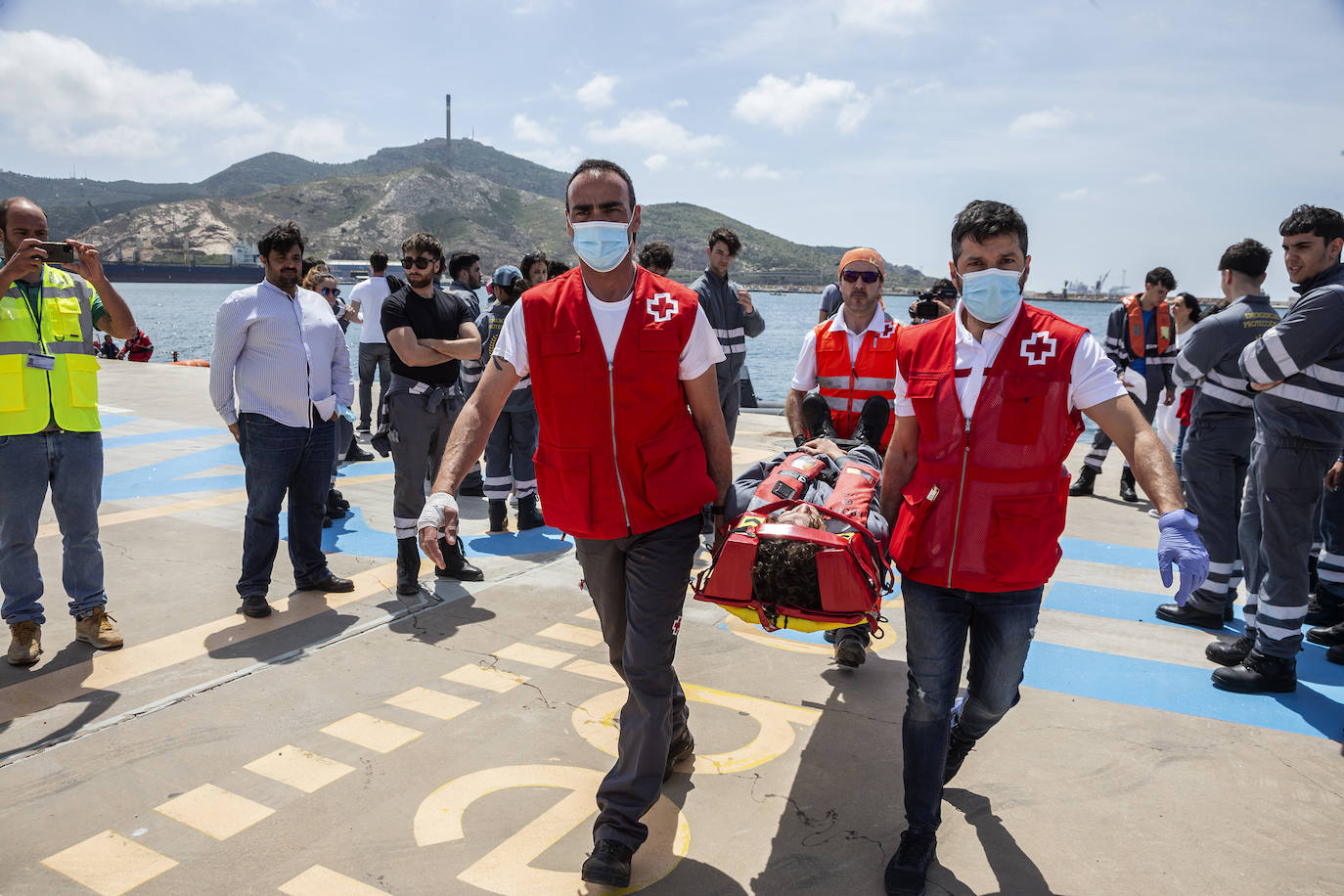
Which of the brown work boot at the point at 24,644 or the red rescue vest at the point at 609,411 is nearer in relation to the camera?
the red rescue vest at the point at 609,411

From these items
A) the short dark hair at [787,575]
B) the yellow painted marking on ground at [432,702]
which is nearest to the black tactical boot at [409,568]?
the yellow painted marking on ground at [432,702]

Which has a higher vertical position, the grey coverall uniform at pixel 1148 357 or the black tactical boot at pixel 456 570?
the grey coverall uniform at pixel 1148 357

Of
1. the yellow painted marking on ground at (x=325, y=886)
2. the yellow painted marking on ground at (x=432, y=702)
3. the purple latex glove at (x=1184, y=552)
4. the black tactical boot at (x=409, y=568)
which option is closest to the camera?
the purple latex glove at (x=1184, y=552)

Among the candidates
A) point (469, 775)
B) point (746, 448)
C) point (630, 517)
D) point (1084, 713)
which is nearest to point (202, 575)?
point (469, 775)

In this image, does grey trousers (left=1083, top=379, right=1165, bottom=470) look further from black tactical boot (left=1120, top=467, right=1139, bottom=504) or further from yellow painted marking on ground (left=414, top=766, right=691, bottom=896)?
yellow painted marking on ground (left=414, top=766, right=691, bottom=896)

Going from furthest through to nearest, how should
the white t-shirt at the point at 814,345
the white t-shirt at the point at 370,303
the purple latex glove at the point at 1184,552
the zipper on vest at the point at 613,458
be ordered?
the white t-shirt at the point at 370,303 → the white t-shirt at the point at 814,345 → the zipper on vest at the point at 613,458 → the purple latex glove at the point at 1184,552

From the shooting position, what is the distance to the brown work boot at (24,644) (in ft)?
14.1

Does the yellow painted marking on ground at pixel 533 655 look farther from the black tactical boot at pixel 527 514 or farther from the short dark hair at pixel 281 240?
the short dark hair at pixel 281 240

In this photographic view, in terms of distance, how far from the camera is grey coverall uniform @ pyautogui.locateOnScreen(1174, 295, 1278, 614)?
207 inches

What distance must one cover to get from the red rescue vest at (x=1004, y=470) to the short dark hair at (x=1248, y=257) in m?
3.53

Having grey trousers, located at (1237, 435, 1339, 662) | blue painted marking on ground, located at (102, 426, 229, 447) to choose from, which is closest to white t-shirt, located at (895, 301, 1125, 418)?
grey trousers, located at (1237, 435, 1339, 662)

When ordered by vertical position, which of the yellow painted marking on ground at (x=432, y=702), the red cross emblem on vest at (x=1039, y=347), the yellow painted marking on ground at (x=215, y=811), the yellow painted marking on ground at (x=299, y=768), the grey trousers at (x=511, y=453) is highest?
the red cross emblem on vest at (x=1039, y=347)

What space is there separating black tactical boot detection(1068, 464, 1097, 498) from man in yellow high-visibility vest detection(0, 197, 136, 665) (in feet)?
30.1

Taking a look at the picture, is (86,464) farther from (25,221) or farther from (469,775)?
(469,775)
